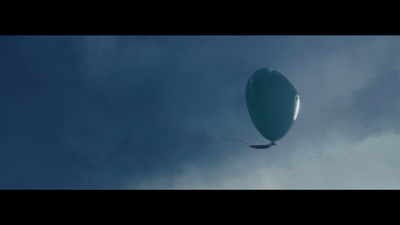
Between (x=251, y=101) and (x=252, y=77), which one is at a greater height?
(x=252, y=77)

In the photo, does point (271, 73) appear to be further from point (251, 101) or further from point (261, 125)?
point (261, 125)
